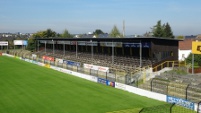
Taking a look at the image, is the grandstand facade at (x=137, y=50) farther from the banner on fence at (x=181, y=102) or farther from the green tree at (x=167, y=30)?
the green tree at (x=167, y=30)

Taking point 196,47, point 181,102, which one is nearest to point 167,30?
point 196,47

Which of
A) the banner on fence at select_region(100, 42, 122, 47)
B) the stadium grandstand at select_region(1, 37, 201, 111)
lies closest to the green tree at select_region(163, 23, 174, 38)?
the stadium grandstand at select_region(1, 37, 201, 111)

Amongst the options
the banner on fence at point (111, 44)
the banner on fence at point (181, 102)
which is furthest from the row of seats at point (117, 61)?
the banner on fence at point (181, 102)

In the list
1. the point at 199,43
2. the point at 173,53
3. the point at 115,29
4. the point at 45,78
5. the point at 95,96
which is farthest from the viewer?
the point at 115,29

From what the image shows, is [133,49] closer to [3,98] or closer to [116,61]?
[116,61]

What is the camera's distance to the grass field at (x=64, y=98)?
21734 mm

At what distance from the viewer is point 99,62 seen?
4597 centimetres

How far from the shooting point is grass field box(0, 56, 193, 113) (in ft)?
71.3

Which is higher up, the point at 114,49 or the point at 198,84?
the point at 114,49

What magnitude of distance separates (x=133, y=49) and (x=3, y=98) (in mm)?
23014

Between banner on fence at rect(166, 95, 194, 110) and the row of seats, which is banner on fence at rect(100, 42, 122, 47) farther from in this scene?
banner on fence at rect(166, 95, 194, 110)

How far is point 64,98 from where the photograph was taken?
84.2ft

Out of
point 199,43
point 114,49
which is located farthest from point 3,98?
point 114,49

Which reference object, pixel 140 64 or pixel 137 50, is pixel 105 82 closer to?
pixel 140 64
